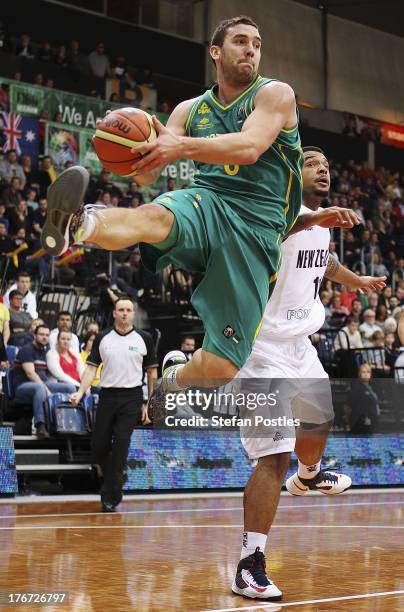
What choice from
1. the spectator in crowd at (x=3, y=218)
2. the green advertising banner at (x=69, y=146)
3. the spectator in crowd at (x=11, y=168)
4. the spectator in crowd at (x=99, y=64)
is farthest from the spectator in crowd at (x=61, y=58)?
the spectator in crowd at (x=3, y=218)

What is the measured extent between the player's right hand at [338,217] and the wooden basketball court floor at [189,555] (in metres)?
2.15

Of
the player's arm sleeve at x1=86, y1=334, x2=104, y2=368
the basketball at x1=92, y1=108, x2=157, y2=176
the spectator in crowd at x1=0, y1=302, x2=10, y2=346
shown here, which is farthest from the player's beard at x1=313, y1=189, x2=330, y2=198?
the spectator in crowd at x1=0, y1=302, x2=10, y2=346

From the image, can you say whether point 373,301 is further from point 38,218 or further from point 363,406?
point 38,218

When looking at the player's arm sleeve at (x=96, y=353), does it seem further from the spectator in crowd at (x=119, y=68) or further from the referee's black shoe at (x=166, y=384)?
the spectator in crowd at (x=119, y=68)

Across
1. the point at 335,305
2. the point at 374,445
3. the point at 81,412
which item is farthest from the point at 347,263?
the point at 81,412

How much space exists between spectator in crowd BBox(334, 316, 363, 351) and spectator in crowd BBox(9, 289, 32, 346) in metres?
5.79

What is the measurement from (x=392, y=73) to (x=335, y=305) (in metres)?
17.1

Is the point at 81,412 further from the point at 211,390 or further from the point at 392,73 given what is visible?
the point at 392,73

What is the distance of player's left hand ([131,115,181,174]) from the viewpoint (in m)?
4.50

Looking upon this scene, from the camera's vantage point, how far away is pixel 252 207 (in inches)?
209

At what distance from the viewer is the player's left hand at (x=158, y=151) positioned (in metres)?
4.50

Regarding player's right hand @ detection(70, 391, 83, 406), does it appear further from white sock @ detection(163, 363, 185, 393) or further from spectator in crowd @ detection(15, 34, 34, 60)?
spectator in crowd @ detection(15, 34, 34, 60)

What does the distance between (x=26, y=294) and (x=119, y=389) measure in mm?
4234

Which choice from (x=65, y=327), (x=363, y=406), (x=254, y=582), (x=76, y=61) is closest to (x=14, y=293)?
(x=65, y=327)
